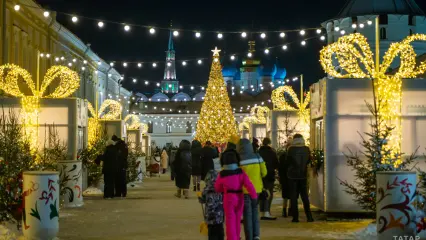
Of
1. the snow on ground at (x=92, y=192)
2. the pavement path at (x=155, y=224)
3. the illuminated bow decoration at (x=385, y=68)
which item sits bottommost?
the pavement path at (x=155, y=224)

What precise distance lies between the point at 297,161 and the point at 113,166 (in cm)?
801

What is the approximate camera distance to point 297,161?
1612cm

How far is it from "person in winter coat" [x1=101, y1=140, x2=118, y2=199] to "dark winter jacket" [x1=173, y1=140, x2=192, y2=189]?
1.87 m

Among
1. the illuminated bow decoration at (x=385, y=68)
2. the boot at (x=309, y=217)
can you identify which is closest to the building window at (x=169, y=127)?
the illuminated bow decoration at (x=385, y=68)

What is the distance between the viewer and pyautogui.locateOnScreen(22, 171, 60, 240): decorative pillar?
13.0 meters

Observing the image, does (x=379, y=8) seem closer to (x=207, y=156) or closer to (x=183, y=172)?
(x=207, y=156)

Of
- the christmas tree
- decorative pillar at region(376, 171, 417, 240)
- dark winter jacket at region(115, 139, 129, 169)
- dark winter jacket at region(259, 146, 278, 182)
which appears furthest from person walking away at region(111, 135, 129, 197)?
the christmas tree

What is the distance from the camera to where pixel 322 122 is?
17312 mm

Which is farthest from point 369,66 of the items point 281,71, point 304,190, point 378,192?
point 281,71

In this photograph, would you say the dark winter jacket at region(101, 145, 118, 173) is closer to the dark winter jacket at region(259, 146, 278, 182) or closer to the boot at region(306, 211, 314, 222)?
the dark winter jacket at region(259, 146, 278, 182)

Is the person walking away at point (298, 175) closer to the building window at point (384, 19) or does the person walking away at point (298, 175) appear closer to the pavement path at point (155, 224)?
the pavement path at point (155, 224)

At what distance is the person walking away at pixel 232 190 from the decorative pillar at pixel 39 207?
3.09 meters

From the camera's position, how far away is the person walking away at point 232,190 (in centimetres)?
1158

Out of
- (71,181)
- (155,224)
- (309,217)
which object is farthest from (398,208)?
(71,181)
